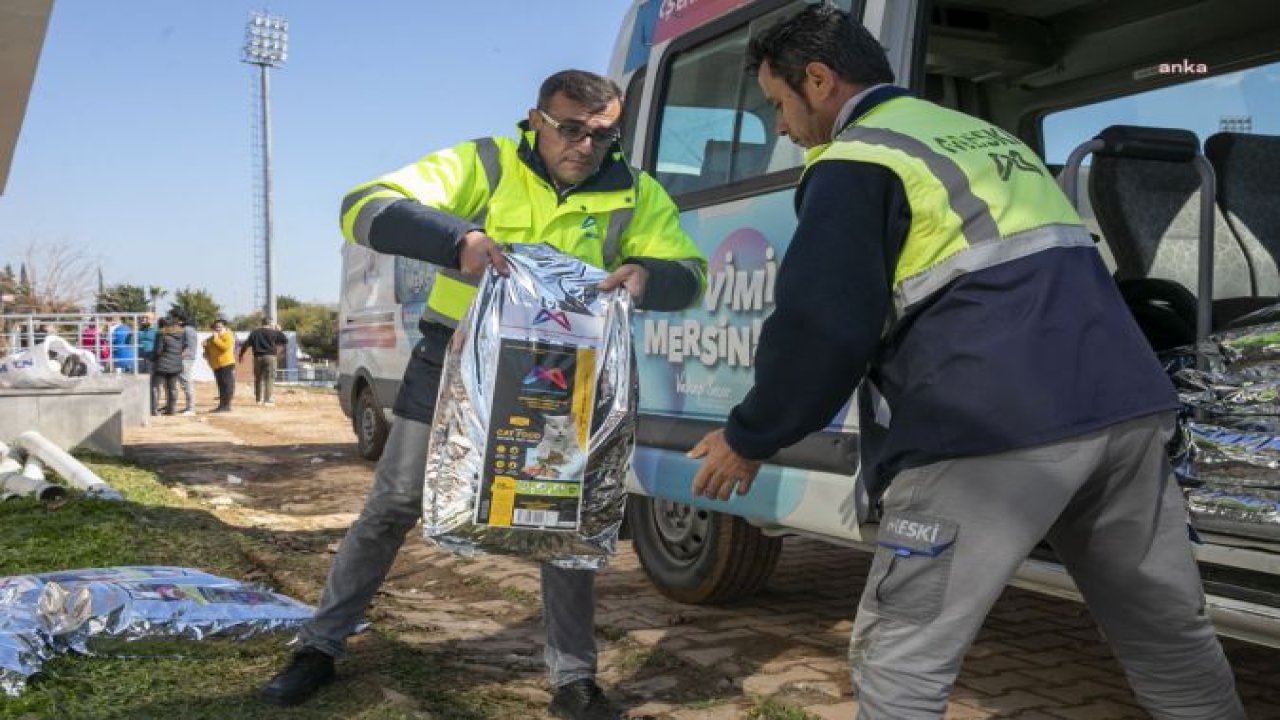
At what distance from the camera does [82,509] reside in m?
6.48

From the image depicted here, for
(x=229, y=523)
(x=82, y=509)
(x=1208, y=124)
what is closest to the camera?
(x=1208, y=124)

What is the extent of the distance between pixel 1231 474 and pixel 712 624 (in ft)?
7.35

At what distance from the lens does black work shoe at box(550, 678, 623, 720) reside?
10.5 feet

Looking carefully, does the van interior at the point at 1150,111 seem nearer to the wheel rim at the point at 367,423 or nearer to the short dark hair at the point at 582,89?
the short dark hair at the point at 582,89

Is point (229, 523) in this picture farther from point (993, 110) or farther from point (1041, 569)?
point (1041, 569)

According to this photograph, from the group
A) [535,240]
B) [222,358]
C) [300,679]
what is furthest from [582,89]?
[222,358]

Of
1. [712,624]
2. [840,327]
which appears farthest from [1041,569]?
[712,624]

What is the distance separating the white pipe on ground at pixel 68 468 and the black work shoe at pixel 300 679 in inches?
170

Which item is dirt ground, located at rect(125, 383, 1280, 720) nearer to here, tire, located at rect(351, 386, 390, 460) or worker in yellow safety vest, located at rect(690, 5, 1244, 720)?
worker in yellow safety vest, located at rect(690, 5, 1244, 720)

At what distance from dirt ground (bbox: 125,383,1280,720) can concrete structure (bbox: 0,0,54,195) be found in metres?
3.90

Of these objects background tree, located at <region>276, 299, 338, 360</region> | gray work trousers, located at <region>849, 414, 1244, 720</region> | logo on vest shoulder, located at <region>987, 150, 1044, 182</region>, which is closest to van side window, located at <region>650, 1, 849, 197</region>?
logo on vest shoulder, located at <region>987, 150, 1044, 182</region>

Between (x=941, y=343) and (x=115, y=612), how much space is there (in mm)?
2926

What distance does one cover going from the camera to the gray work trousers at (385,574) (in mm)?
3225

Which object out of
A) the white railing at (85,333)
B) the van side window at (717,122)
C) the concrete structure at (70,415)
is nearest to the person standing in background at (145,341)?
the white railing at (85,333)
